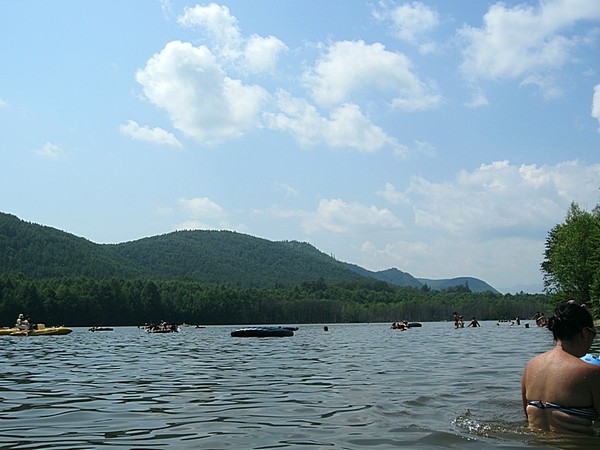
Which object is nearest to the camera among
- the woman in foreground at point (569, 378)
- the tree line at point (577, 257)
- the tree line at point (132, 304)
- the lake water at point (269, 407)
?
the woman in foreground at point (569, 378)

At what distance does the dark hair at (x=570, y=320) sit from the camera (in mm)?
9148

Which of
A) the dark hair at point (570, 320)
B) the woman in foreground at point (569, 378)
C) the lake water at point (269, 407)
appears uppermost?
the dark hair at point (570, 320)

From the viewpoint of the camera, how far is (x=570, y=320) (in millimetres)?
9172

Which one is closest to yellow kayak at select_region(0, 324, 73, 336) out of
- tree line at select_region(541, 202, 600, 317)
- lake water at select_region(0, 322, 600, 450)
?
lake water at select_region(0, 322, 600, 450)

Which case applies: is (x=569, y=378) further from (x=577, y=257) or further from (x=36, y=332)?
(x=577, y=257)

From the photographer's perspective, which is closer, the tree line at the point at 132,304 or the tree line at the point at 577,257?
the tree line at the point at 577,257

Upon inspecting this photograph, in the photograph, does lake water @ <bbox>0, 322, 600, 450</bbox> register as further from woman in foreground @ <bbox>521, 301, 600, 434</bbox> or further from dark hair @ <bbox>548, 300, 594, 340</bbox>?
dark hair @ <bbox>548, 300, 594, 340</bbox>

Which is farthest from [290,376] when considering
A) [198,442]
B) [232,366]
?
[198,442]

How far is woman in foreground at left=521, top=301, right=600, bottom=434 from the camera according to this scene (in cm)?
909

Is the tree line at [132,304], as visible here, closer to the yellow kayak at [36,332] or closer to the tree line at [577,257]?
the yellow kayak at [36,332]

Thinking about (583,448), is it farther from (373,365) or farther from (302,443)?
(373,365)

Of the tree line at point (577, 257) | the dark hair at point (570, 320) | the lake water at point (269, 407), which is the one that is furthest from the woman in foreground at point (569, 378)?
the tree line at point (577, 257)

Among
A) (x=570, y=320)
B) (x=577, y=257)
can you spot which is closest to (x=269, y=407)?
(x=570, y=320)

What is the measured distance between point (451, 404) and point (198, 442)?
691cm
